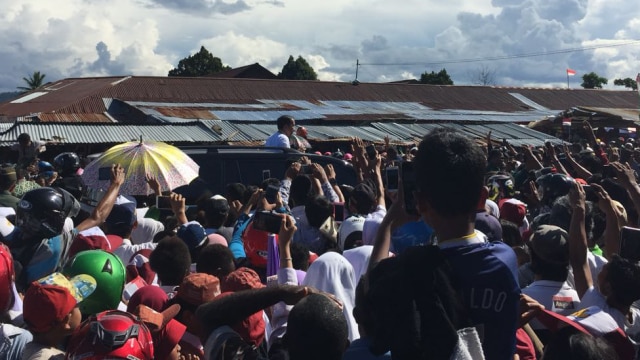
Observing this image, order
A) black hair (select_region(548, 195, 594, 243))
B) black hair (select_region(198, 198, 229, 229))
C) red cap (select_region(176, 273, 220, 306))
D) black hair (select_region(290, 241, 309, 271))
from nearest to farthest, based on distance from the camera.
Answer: red cap (select_region(176, 273, 220, 306)) < black hair (select_region(290, 241, 309, 271)) < black hair (select_region(548, 195, 594, 243)) < black hair (select_region(198, 198, 229, 229))

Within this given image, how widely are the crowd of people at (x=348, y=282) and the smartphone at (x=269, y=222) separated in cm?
2

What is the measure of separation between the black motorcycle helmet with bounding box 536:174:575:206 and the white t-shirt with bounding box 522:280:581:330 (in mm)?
2326

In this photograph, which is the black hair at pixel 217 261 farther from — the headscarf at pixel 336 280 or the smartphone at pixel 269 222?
the headscarf at pixel 336 280

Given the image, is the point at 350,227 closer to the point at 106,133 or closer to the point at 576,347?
the point at 576,347

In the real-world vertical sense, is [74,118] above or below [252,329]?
above

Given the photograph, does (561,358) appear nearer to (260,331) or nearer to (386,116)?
(260,331)

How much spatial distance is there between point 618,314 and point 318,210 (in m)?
2.45

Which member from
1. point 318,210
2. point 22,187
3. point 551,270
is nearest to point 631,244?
point 551,270

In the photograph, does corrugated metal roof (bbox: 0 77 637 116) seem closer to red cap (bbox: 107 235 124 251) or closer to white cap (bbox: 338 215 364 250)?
red cap (bbox: 107 235 124 251)

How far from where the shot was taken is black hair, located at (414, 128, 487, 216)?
7.17 ft

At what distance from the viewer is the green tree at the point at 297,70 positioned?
55969 millimetres

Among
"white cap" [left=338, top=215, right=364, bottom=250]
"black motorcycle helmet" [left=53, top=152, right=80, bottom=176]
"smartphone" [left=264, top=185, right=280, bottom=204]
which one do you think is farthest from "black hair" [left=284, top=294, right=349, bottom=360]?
"black motorcycle helmet" [left=53, top=152, right=80, bottom=176]

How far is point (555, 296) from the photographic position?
363 centimetres

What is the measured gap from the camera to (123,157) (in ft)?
22.2
